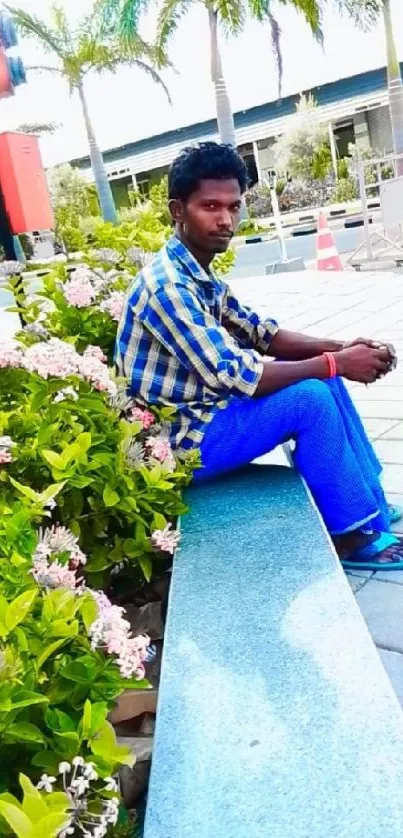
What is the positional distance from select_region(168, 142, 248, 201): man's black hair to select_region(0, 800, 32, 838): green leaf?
73.2 inches

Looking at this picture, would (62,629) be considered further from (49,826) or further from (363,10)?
(363,10)

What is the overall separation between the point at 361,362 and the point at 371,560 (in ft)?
2.03

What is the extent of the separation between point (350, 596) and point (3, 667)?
792mm

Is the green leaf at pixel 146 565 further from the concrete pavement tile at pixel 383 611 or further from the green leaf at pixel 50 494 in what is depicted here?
the concrete pavement tile at pixel 383 611

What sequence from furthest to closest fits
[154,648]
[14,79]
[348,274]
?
1. [348,274]
2. [14,79]
3. [154,648]

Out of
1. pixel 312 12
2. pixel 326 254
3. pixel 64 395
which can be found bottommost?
pixel 326 254

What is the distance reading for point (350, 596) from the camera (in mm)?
1569

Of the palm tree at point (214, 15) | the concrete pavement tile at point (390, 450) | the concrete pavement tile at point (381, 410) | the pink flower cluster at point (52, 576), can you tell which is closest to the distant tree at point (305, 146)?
the palm tree at point (214, 15)

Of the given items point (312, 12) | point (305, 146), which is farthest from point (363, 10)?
point (305, 146)

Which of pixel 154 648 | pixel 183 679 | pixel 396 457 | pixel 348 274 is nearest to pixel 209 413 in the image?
pixel 154 648

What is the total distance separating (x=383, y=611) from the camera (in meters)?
2.20

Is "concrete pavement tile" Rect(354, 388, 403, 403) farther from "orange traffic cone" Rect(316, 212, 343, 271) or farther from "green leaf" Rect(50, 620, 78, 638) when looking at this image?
"orange traffic cone" Rect(316, 212, 343, 271)

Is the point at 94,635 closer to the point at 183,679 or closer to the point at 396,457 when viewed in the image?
the point at 183,679

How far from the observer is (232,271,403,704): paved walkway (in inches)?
85.8
